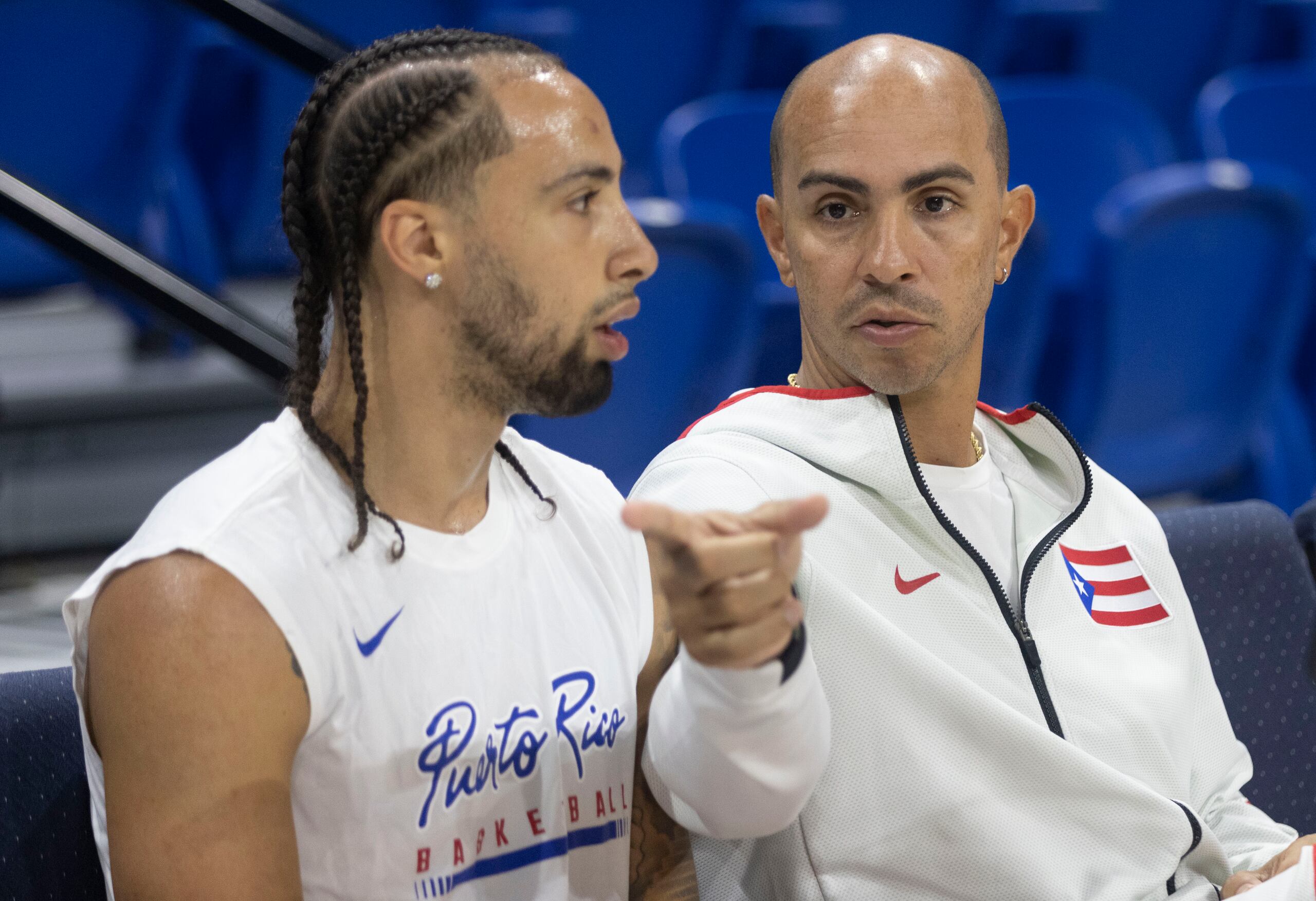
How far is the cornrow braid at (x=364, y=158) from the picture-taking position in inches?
50.2

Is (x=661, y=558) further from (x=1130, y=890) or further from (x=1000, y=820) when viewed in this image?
(x=1130, y=890)

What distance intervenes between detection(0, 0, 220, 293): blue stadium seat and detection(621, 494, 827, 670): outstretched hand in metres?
2.11

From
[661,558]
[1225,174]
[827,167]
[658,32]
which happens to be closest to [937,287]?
[827,167]

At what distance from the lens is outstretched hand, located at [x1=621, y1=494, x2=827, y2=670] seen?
1047mm

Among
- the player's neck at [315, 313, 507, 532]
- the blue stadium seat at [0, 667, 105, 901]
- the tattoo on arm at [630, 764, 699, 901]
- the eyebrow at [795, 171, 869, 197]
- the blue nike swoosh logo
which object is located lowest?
the tattoo on arm at [630, 764, 699, 901]

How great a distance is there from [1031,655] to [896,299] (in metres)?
0.40

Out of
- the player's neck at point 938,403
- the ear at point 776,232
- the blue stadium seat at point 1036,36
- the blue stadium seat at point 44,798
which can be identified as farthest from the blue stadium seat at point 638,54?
the blue stadium seat at point 44,798

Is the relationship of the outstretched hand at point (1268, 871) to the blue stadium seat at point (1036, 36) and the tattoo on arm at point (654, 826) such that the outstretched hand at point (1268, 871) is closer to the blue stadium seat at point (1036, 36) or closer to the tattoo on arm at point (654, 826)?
the tattoo on arm at point (654, 826)

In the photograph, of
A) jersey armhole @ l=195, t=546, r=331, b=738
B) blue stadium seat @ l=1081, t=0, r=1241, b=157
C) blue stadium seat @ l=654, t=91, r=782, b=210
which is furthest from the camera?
blue stadium seat @ l=1081, t=0, r=1241, b=157

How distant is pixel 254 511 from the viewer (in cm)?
121

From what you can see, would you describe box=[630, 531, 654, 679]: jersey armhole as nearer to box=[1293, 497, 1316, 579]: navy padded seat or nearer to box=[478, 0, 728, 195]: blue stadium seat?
box=[1293, 497, 1316, 579]: navy padded seat

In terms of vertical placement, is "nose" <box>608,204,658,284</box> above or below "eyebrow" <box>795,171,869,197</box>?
below

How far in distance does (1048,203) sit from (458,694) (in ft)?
8.66

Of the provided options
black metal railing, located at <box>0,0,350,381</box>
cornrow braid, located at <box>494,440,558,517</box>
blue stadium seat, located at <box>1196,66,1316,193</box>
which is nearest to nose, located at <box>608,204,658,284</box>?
cornrow braid, located at <box>494,440,558,517</box>
